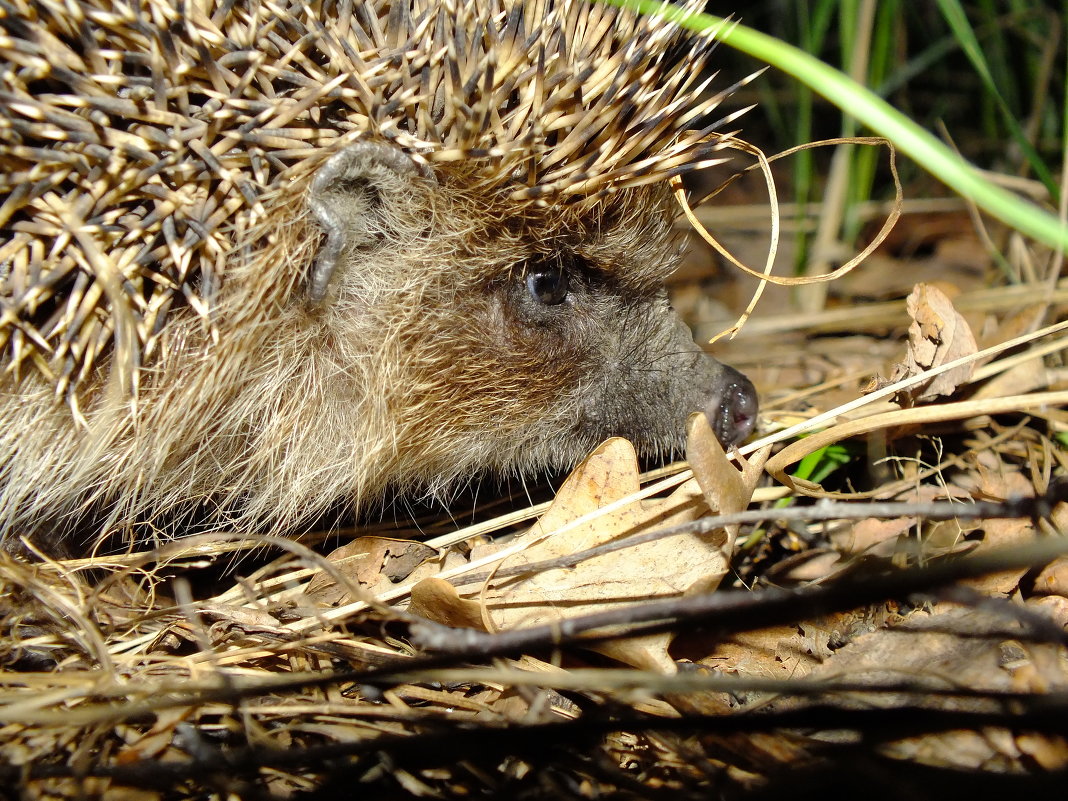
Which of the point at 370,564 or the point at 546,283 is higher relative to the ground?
the point at 546,283

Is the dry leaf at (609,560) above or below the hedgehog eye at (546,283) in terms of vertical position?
below

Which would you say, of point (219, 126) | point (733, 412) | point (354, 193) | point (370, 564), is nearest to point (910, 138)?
point (733, 412)

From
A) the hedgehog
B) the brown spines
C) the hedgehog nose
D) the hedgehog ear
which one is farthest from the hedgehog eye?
the hedgehog nose

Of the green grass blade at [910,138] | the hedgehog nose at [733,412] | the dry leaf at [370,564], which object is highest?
the green grass blade at [910,138]

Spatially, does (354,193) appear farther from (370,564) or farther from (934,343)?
(934,343)

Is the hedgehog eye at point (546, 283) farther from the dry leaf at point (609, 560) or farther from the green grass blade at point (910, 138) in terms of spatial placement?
the green grass blade at point (910, 138)

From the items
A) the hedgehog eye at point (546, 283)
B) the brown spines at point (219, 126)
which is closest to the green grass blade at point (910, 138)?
the brown spines at point (219, 126)

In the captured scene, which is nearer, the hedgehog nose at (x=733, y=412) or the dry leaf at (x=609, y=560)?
the dry leaf at (x=609, y=560)
